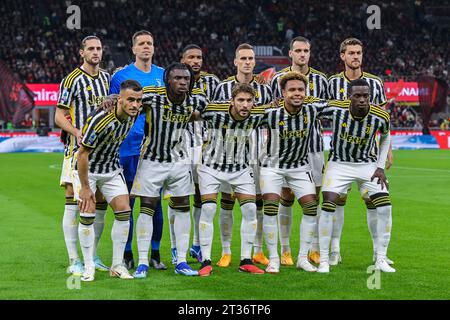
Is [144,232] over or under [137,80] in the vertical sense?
under

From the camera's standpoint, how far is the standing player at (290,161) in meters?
8.04

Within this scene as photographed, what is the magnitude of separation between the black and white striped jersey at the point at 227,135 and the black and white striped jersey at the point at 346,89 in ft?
3.46

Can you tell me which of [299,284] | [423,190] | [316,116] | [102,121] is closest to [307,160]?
[316,116]

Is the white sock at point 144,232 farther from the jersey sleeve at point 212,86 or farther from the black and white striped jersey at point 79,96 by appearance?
the jersey sleeve at point 212,86

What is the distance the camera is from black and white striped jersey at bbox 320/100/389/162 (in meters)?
8.13

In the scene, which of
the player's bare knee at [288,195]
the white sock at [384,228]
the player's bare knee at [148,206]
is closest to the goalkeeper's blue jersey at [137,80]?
the player's bare knee at [148,206]

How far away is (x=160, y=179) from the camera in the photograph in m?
7.88

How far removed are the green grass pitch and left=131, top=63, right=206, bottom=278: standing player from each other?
0.43 meters

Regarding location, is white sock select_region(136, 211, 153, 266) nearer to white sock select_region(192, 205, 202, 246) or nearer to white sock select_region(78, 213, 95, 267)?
white sock select_region(78, 213, 95, 267)

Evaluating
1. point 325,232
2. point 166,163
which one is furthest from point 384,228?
point 166,163

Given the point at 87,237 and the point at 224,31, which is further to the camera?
the point at 224,31

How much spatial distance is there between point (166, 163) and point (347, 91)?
210cm

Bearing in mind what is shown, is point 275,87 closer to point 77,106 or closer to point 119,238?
point 77,106

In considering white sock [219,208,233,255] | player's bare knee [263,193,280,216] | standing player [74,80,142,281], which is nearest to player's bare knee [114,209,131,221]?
standing player [74,80,142,281]
